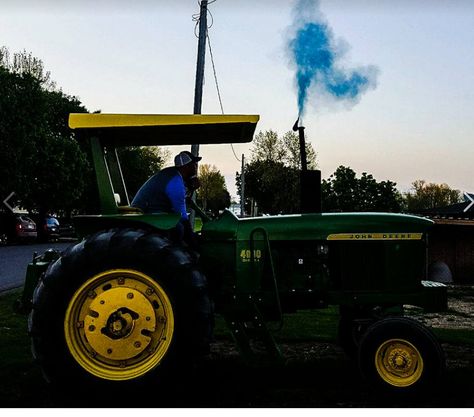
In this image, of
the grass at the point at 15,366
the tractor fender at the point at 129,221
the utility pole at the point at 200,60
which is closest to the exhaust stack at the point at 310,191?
the tractor fender at the point at 129,221

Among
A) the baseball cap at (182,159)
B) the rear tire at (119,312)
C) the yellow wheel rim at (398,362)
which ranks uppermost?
the baseball cap at (182,159)

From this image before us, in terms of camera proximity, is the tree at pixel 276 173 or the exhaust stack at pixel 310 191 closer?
the exhaust stack at pixel 310 191

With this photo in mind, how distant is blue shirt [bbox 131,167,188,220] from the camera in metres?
6.06

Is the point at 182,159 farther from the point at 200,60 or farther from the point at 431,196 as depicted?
the point at 431,196

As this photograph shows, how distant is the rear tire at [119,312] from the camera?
5441mm

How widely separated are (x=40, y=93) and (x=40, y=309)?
37.2 meters

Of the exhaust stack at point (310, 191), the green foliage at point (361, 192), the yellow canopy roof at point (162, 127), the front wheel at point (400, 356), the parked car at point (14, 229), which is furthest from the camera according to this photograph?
the green foliage at point (361, 192)

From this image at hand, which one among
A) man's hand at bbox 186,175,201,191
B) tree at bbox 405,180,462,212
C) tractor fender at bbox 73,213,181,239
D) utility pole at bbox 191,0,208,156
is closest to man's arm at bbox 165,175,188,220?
tractor fender at bbox 73,213,181,239

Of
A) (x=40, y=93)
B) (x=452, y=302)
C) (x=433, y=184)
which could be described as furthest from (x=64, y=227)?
(x=433, y=184)

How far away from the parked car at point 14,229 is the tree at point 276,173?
28.9 m

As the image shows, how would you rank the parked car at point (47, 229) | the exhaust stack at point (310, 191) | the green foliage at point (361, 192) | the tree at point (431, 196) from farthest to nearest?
the tree at point (431, 196) → the green foliage at point (361, 192) → the parked car at point (47, 229) → the exhaust stack at point (310, 191)

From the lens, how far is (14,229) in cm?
3653

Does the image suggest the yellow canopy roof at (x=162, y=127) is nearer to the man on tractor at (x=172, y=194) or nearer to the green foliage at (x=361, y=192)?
the man on tractor at (x=172, y=194)

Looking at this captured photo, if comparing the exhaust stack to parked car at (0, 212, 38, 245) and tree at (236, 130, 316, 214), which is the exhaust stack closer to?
parked car at (0, 212, 38, 245)
